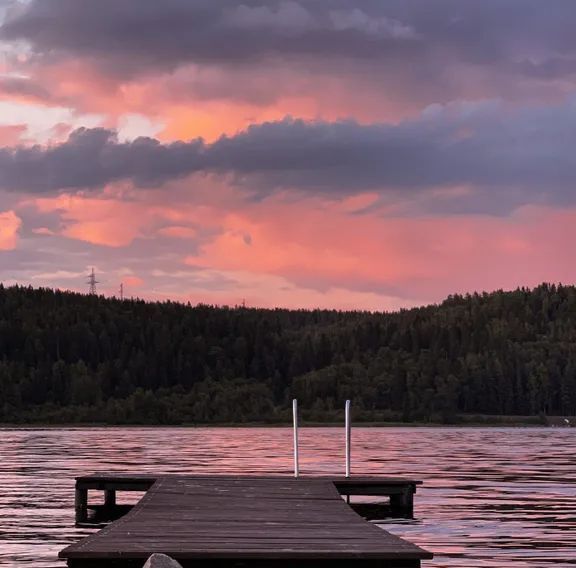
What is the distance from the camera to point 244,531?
84.1 ft

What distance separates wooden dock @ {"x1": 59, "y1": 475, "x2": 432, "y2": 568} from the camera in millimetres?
21891

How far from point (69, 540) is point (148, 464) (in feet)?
135

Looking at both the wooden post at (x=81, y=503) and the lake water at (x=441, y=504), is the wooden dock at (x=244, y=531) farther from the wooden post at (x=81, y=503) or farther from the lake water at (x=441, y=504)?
the wooden post at (x=81, y=503)

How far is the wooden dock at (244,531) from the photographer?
21891 millimetres

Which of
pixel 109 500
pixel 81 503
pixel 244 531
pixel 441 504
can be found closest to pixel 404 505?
pixel 441 504

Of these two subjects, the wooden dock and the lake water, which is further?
the lake water

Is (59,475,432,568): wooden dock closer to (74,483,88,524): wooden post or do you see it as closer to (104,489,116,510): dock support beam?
(74,483,88,524): wooden post

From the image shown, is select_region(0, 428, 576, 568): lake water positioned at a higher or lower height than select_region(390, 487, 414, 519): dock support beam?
lower

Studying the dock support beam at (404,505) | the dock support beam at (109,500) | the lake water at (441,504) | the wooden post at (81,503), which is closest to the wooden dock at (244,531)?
the lake water at (441,504)

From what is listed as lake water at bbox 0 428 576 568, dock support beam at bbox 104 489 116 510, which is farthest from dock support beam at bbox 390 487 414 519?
dock support beam at bbox 104 489 116 510

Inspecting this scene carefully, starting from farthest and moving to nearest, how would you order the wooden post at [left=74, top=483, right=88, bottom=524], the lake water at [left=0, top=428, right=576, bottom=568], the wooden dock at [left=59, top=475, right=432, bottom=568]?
the wooden post at [left=74, top=483, right=88, bottom=524] < the lake water at [left=0, top=428, right=576, bottom=568] < the wooden dock at [left=59, top=475, right=432, bottom=568]

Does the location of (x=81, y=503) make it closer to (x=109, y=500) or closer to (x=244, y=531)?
(x=109, y=500)

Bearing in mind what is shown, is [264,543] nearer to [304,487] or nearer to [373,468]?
[304,487]

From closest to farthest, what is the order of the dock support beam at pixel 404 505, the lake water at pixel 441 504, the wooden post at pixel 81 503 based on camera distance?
the lake water at pixel 441 504 < the dock support beam at pixel 404 505 < the wooden post at pixel 81 503
